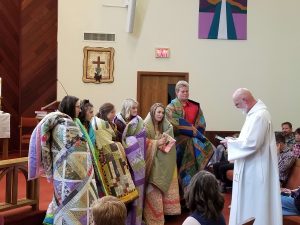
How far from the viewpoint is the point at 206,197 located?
2.24m

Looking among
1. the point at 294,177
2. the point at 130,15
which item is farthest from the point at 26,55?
the point at 294,177

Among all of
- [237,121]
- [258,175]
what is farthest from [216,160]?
[258,175]

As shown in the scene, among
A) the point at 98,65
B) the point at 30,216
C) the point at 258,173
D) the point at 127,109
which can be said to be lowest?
the point at 30,216

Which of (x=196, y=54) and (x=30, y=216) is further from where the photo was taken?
(x=196, y=54)

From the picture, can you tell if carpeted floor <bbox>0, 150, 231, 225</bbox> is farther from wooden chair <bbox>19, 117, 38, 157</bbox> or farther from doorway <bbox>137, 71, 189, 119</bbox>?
doorway <bbox>137, 71, 189, 119</bbox>

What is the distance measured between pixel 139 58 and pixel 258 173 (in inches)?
201

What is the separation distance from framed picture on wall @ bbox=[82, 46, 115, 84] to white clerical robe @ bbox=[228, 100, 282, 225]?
493 centimetres

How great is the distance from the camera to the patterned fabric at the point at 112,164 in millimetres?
3742

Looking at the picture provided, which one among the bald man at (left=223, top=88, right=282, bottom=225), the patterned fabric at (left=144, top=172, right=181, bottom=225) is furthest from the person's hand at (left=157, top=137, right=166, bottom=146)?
the bald man at (left=223, top=88, right=282, bottom=225)

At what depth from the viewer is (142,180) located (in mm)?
4152

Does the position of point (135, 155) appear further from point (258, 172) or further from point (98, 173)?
point (258, 172)

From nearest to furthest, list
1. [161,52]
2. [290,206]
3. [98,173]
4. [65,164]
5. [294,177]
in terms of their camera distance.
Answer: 1. [65,164]
2. [98,173]
3. [290,206]
4. [294,177]
5. [161,52]

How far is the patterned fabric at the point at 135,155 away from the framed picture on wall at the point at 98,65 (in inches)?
160

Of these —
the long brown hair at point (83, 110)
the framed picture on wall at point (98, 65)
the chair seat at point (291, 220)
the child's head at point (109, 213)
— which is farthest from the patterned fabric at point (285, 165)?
the framed picture on wall at point (98, 65)
